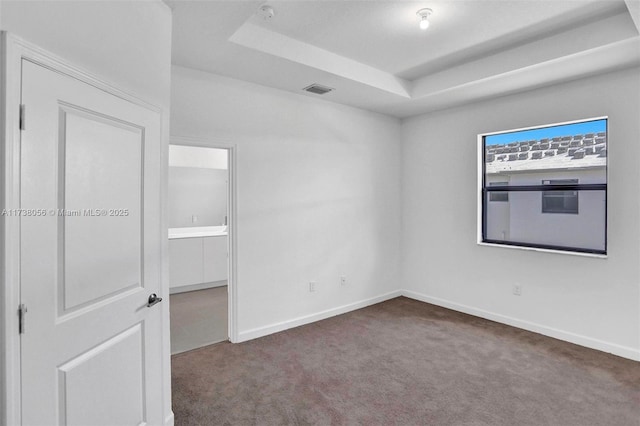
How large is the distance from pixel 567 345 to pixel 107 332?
3.97 m

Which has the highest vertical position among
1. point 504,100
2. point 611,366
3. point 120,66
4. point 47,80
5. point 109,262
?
point 504,100

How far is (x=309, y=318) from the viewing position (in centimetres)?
411

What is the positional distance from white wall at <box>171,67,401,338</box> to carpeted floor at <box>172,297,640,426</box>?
23.9 inches

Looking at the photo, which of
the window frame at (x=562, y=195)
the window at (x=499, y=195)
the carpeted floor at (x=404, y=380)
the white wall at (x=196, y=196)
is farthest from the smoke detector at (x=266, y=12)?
the white wall at (x=196, y=196)

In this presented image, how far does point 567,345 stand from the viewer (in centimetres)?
350

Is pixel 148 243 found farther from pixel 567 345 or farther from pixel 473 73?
pixel 567 345

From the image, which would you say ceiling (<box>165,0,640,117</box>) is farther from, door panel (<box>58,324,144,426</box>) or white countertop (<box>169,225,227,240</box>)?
white countertop (<box>169,225,227,240</box>)

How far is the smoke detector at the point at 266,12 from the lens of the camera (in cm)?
250

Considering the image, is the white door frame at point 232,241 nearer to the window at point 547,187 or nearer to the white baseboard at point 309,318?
the white baseboard at point 309,318

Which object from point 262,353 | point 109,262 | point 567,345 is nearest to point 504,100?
point 567,345

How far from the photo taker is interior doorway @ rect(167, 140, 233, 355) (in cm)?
469

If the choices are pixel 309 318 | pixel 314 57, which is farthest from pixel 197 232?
pixel 314 57

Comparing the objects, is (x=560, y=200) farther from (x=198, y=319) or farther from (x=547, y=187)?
(x=198, y=319)

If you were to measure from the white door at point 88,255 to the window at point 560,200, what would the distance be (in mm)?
3891
